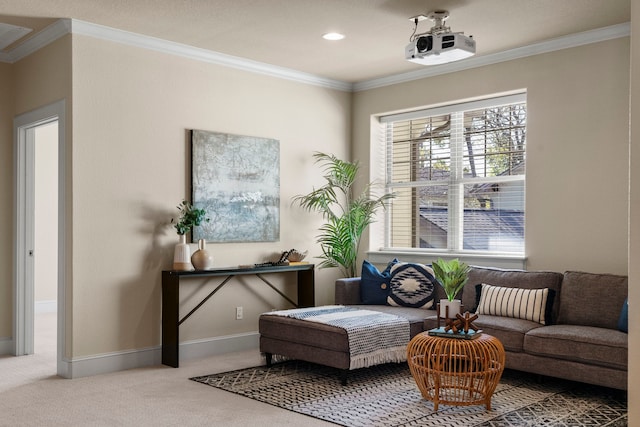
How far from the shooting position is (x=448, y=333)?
12.8 ft

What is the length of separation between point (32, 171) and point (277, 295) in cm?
241

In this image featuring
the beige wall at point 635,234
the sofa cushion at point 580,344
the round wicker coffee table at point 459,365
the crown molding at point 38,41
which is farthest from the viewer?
the crown molding at point 38,41

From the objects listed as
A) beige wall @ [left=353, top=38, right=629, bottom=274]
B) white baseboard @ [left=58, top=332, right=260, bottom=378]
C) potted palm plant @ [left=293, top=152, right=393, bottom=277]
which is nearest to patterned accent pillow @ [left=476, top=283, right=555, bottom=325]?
beige wall @ [left=353, top=38, right=629, bottom=274]

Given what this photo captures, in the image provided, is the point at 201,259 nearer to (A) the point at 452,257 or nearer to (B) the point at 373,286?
(B) the point at 373,286

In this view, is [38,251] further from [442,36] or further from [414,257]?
[442,36]

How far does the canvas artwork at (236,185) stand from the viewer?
5.43 metres

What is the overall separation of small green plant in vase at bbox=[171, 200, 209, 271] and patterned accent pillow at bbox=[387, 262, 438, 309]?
1727mm

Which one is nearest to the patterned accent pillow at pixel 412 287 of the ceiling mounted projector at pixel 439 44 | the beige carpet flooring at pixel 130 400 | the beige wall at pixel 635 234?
the beige carpet flooring at pixel 130 400

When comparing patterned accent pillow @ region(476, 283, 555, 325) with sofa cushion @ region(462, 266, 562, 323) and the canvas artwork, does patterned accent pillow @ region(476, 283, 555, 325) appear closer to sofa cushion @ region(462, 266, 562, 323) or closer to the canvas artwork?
sofa cushion @ region(462, 266, 562, 323)

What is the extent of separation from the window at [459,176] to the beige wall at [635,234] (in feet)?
9.13

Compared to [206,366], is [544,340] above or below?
above

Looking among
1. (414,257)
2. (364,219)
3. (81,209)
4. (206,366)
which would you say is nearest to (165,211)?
(81,209)

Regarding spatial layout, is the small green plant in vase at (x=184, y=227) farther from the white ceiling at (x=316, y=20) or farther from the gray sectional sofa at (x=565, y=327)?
the white ceiling at (x=316, y=20)

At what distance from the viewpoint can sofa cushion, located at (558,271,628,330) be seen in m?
4.40
